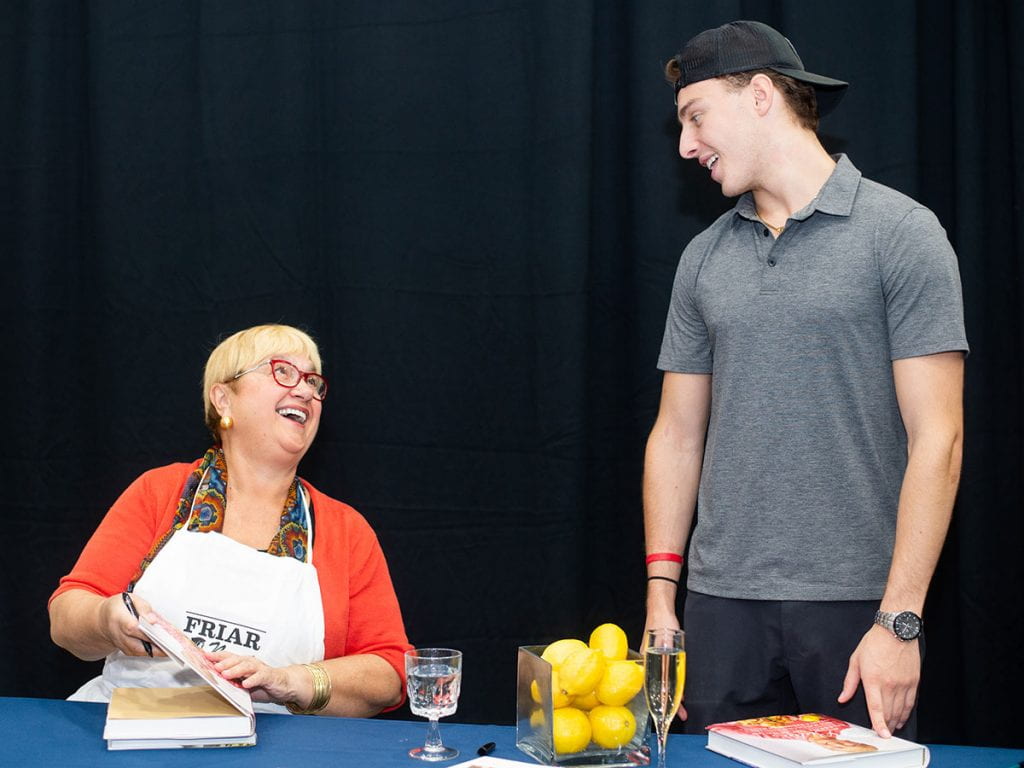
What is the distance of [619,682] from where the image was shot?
1.28 meters

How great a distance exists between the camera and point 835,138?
246cm

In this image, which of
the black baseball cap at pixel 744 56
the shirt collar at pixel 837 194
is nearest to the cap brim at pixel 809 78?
the black baseball cap at pixel 744 56

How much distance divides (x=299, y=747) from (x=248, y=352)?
93cm

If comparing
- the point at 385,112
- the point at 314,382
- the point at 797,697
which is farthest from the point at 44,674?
the point at 797,697

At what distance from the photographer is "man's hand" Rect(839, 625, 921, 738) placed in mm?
1566

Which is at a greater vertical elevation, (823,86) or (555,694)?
(823,86)

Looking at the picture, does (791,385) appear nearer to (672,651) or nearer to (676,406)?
(676,406)

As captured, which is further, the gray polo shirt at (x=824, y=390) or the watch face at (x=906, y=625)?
the gray polo shirt at (x=824, y=390)

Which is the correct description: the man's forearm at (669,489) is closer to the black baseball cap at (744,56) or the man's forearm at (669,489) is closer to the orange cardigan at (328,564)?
the orange cardigan at (328,564)

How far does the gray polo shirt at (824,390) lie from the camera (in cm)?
171

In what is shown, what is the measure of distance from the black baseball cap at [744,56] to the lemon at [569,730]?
1.15 meters

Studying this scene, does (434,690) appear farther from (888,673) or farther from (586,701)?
(888,673)

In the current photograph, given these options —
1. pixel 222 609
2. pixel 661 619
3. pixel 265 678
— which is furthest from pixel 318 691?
pixel 661 619

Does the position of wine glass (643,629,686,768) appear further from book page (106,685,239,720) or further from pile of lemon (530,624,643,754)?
book page (106,685,239,720)
